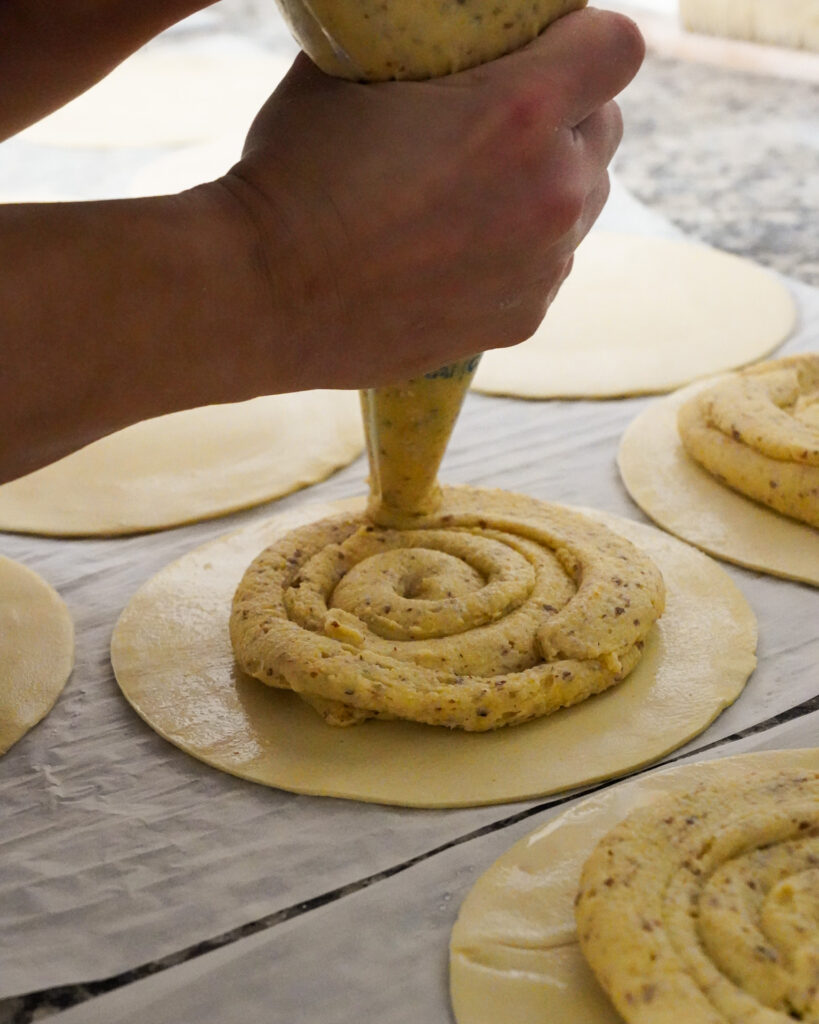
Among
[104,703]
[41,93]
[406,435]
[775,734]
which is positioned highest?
[41,93]

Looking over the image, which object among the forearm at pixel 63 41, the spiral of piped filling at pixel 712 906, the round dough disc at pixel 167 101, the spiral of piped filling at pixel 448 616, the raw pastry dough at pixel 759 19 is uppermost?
the forearm at pixel 63 41

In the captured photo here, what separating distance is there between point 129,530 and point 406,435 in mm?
630

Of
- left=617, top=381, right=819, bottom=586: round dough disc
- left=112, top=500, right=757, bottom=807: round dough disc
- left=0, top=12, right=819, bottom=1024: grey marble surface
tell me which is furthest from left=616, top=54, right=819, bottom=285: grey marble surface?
left=112, top=500, right=757, bottom=807: round dough disc

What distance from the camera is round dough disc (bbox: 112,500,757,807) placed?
1283 millimetres

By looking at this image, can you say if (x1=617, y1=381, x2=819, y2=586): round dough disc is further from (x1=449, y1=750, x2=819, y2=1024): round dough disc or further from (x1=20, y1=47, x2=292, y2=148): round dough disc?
(x1=20, y1=47, x2=292, y2=148): round dough disc

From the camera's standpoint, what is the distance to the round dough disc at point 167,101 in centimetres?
403

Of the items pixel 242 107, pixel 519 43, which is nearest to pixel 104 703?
pixel 519 43

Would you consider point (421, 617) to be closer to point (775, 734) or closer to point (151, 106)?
point (775, 734)

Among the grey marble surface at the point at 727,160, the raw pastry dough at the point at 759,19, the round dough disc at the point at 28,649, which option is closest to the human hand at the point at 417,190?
the round dough disc at the point at 28,649

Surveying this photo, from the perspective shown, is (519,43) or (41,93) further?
(41,93)

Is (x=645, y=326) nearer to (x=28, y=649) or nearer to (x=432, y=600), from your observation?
(x=432, y=600)

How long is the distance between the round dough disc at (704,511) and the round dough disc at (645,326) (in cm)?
23

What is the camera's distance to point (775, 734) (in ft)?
4.39

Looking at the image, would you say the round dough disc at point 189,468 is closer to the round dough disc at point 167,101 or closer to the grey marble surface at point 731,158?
the grey marble surface at point 731,158
